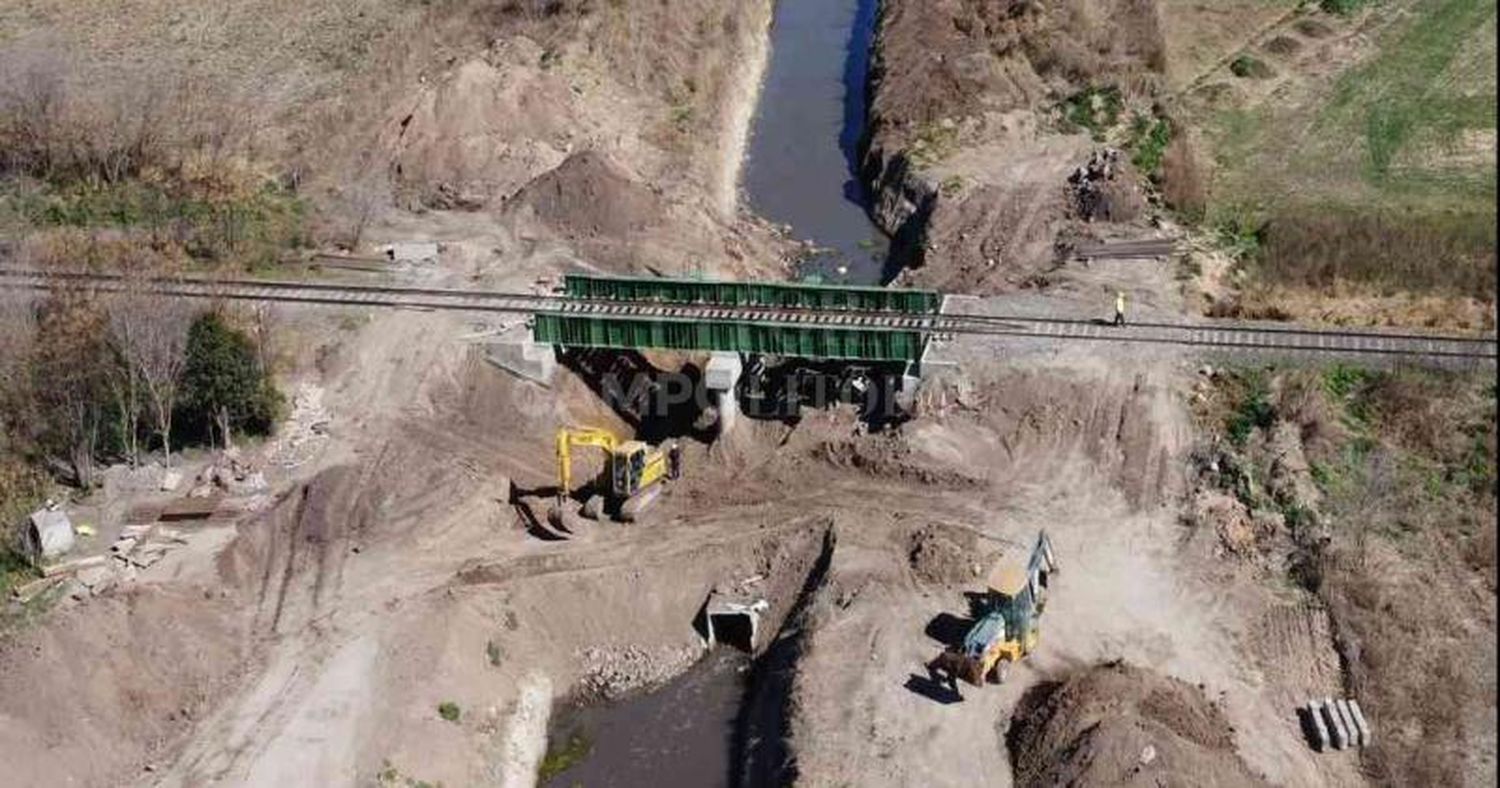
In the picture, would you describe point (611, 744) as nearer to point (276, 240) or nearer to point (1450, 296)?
point (276, 240)

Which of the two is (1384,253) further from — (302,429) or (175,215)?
(175,215)

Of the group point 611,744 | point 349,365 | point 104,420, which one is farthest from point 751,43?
point 611,744

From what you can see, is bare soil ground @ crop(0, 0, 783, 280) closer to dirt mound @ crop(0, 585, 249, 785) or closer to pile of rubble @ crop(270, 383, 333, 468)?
pile of rubble @ crop(270, 383, 333, 468)

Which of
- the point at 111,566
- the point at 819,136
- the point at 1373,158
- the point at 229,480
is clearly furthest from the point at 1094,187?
the point at 111,566

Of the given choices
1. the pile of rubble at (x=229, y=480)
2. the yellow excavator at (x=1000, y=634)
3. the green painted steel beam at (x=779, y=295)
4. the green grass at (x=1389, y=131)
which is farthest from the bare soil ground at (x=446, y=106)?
the yellow excavator at (x=1000, y=634)

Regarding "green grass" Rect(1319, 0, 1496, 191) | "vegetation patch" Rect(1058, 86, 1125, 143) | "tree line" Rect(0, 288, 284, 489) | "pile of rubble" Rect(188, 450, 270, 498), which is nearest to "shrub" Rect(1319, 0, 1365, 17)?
"green grass" Rect(1319, 0, 1496, 191)
